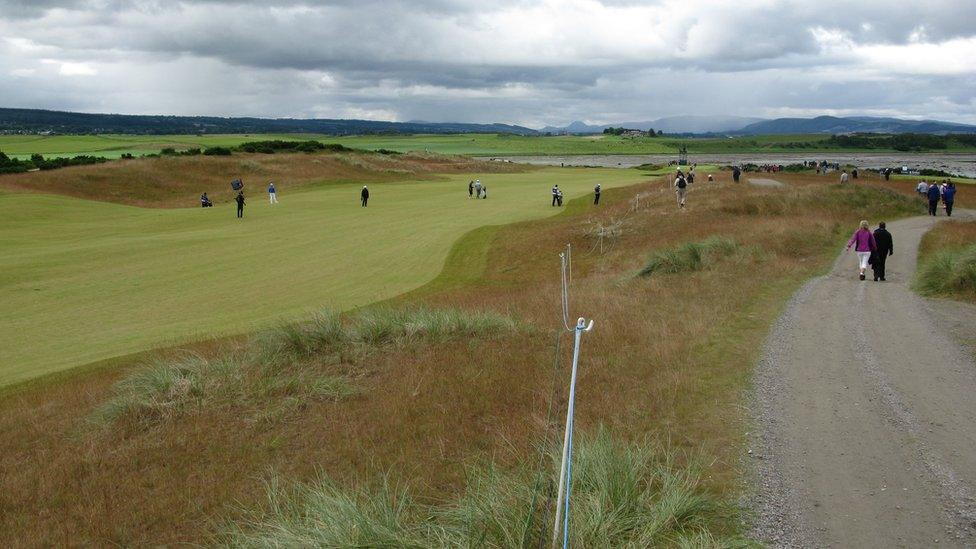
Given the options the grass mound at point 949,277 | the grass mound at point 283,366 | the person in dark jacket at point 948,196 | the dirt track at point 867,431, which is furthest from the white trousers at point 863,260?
the person in dark jacket at point 948,196

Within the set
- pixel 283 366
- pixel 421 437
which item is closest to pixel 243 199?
pixel 283 366

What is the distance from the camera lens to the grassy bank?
655 cm

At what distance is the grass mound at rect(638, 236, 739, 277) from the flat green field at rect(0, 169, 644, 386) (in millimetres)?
7966

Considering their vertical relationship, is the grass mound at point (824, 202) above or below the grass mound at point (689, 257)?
above

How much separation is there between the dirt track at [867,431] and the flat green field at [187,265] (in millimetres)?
11851

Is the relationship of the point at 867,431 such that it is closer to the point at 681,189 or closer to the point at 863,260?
the point at 863,260

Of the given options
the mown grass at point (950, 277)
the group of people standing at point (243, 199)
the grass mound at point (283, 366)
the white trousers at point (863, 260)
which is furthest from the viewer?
the group of people standing at point (243, 199)

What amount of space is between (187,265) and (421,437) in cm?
2033

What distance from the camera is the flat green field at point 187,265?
17.7 meters

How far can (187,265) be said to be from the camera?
26.5 metres

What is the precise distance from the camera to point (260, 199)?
2232 inches

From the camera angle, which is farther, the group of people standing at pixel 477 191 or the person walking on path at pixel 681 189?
the group of people standing at pixel 477 191

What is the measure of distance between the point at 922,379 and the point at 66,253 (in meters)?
29.5

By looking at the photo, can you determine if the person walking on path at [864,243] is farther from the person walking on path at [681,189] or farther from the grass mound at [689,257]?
the person walking on path at [681,189]
